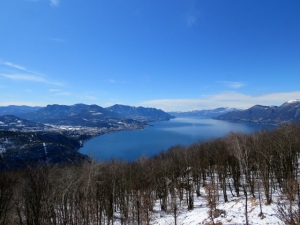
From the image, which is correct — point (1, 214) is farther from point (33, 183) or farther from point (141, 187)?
point (141, 187)

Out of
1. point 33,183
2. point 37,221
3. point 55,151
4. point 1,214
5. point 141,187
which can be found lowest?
point 55,151

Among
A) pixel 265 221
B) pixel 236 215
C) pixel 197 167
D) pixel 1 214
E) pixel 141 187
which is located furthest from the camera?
pixel 197 167

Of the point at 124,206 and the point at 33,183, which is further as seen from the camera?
the point at 124,206

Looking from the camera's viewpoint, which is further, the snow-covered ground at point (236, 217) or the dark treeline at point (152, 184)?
the dark treeline at point (152, 184)

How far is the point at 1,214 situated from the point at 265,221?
26.3 m

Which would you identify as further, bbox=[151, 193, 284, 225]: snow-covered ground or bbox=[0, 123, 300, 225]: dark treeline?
bbox=[0, 123, 300, 225]: dark treeline

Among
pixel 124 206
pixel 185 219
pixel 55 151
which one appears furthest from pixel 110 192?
pixel 55 151

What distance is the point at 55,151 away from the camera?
138m

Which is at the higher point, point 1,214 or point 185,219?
point 1,214

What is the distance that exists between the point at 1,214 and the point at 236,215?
84.6 ft

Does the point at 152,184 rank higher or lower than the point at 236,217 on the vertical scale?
lower

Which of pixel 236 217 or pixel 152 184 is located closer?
pixel 236 217

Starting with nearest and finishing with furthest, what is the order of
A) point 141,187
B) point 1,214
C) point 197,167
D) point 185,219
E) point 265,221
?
1. point 1,214
2. point 265,221
3. point 185,219
4. point 141,187
5. point 197,167

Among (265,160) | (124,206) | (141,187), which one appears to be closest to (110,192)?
(124,206)
